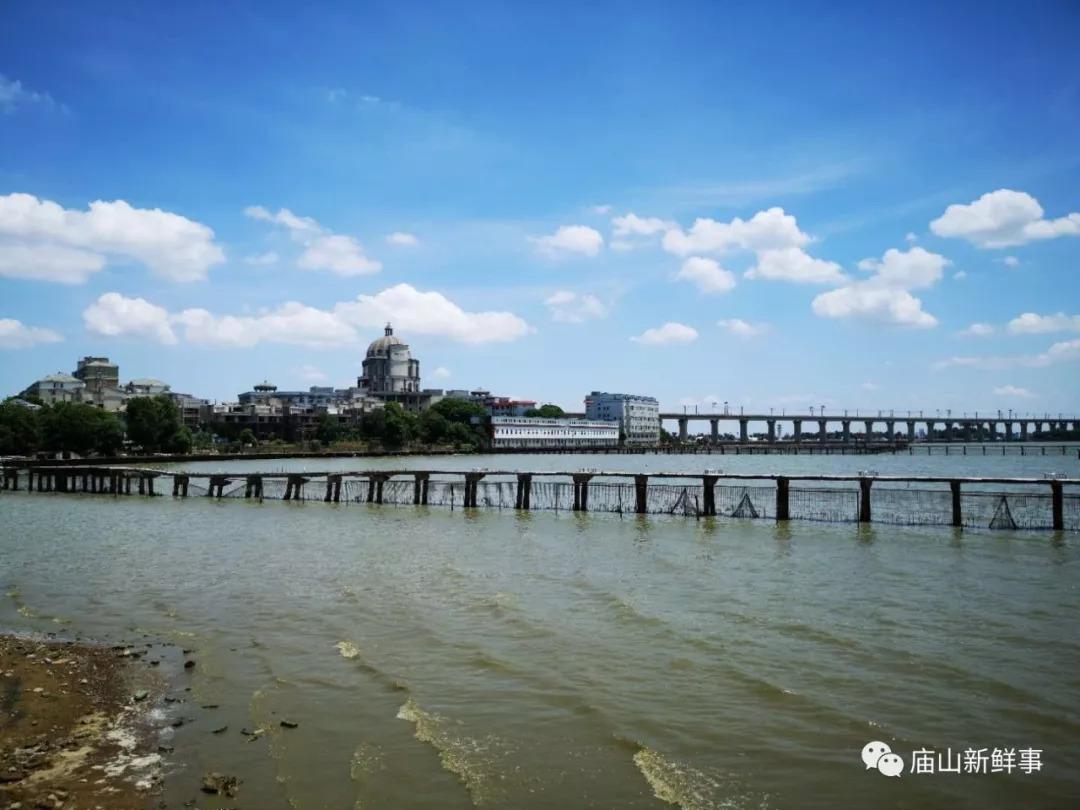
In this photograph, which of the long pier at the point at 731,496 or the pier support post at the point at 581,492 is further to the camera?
the pier support post at the point at 581,492

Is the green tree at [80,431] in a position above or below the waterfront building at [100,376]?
below

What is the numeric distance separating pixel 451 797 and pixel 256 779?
2668 mm

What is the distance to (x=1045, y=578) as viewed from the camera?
25219 mm

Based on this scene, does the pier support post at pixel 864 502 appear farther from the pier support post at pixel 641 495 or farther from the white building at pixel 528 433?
the white building at pixel 528 433

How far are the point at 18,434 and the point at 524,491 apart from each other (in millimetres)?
95015

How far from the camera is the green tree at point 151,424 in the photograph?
117 meters

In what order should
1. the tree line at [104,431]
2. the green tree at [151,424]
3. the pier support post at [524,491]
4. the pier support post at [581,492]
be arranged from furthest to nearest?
1. the green tree at [151,424]
2. the tree line at [104,431]
3. the pier support post at [524,491]
4. the pier support post at [581,492]

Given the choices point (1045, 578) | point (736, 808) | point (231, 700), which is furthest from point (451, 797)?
point (1045, 578)

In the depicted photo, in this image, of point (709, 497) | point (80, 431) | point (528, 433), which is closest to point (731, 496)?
point (709, 497)

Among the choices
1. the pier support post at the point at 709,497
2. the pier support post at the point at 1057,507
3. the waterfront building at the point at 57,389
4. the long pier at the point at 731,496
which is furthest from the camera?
→ the waterfront building at the point at 57,389

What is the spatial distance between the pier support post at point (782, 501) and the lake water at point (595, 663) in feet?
26.6

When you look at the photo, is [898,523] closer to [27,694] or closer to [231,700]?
[231,700]

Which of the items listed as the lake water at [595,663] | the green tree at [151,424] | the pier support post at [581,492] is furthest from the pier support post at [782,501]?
the green tree at [151,424]

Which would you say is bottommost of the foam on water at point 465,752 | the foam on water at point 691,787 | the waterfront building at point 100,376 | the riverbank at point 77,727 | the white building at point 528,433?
the foam on water at point 691,787
